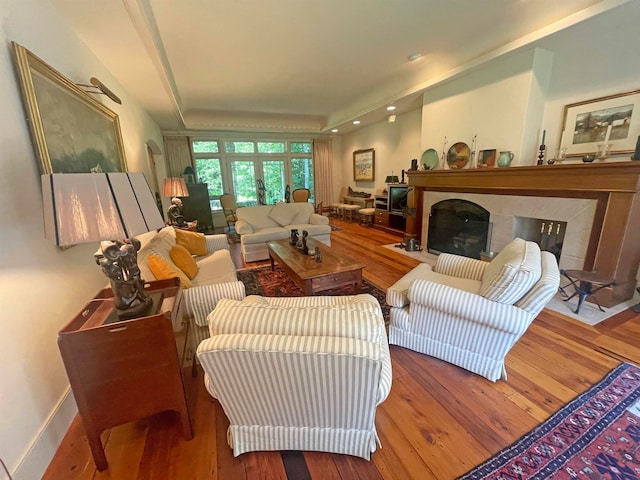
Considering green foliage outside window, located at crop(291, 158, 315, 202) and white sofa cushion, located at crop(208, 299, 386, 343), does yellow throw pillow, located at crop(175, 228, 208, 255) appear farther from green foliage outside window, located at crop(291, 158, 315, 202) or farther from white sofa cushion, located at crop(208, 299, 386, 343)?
green foliage outside window, located at crop(291, 158, 315, 202)

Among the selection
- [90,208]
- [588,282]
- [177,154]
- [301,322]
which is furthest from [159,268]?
[177,154]

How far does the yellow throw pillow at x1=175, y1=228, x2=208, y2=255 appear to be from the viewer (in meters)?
3.28

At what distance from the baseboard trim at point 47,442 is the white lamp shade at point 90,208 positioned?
41.1 inches

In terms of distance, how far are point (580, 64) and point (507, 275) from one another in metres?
3.02

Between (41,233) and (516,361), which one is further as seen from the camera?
(516,361)

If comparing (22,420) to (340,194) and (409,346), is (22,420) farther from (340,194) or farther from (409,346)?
(340,194)

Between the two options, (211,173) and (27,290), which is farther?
(211,173)

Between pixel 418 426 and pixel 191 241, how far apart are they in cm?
305

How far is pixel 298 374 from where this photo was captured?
106 centimetres

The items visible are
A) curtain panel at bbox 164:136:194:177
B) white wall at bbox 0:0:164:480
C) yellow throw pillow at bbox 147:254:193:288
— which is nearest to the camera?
white wall at bbox 0:0:164:480

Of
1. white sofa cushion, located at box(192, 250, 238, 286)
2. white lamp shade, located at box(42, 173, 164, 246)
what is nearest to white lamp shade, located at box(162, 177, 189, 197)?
white sofa cushion, located at box(192, 250, 238, 286)

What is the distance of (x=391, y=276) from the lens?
350 cm

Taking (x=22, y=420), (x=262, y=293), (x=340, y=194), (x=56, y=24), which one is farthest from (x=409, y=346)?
(x=340, y=194)

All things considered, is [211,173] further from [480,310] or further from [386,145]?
[480,310]
